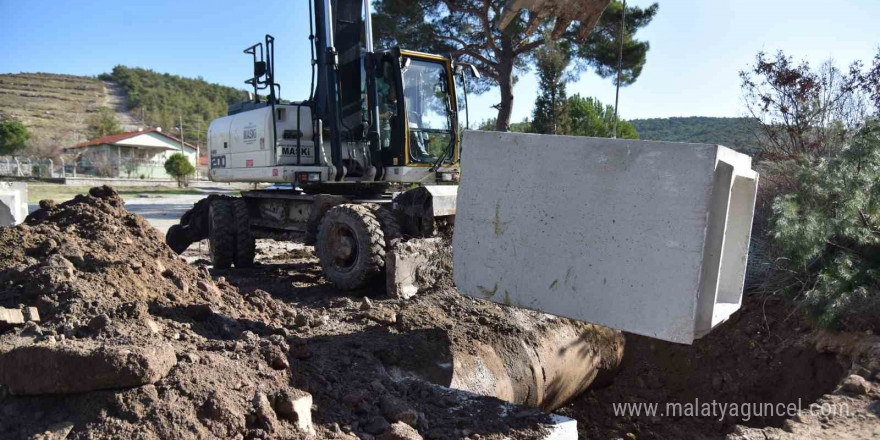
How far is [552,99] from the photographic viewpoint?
19500mm

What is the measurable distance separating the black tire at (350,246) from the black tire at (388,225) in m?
0.05

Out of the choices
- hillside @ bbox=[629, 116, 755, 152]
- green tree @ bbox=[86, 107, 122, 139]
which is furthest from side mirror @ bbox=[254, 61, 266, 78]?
green tree @ bbox=[86, 107, 122, 139]

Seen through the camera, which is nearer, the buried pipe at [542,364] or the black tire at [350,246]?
the buried pipe at [542,364]

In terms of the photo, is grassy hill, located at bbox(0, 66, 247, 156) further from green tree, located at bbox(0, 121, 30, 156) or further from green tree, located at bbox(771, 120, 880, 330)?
green tree, located at bbox(771, 120, 880, 330)

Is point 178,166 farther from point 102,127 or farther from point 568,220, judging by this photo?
point 102,127

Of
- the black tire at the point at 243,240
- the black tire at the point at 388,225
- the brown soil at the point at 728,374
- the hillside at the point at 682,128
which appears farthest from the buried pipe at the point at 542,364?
the hillside at the point at 682,128

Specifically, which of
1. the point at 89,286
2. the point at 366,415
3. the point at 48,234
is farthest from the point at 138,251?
the point at 366,415

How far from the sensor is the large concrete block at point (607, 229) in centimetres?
327

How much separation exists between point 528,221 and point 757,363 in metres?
3.15

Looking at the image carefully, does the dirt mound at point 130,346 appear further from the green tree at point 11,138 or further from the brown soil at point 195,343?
the green tree at point 11,138

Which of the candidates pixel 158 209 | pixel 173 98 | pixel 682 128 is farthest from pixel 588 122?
pixel 173 98

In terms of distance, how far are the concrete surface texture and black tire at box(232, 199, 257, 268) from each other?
8.17ft

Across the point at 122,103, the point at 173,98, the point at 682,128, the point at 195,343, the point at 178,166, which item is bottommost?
the point at 178,166

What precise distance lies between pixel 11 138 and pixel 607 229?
4940 cm
